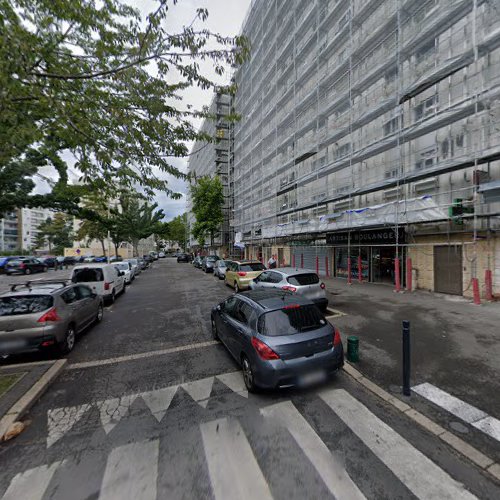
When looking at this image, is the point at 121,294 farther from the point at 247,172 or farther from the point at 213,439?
the point at 247,172

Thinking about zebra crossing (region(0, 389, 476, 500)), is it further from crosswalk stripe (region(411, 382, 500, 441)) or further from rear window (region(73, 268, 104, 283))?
rear window (region(73, 268, 104, 283))

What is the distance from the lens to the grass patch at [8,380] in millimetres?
4027

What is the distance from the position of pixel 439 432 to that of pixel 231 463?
253cm

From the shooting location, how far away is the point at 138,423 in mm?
3326

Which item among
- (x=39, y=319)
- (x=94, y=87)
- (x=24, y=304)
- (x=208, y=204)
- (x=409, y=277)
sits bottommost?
(x=409, y=277)

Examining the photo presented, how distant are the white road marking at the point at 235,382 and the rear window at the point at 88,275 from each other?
812 centimetres

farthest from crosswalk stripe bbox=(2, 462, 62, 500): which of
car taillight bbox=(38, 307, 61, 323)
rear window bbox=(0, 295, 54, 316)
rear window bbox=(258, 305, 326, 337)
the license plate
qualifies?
rear window bbox=(0, 295, 54, 316)

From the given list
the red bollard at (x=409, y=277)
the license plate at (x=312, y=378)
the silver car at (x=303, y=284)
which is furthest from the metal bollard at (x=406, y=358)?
the red bollard at (x=409, y=277)

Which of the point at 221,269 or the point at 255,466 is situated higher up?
the point at 221,269

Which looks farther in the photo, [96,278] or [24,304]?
[96,278]

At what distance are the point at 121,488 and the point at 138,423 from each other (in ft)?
3.18

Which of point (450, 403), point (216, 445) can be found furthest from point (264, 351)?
point (450, 403)

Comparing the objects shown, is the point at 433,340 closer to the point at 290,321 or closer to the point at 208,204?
the point at 290,321

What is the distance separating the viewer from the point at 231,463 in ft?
8.71
